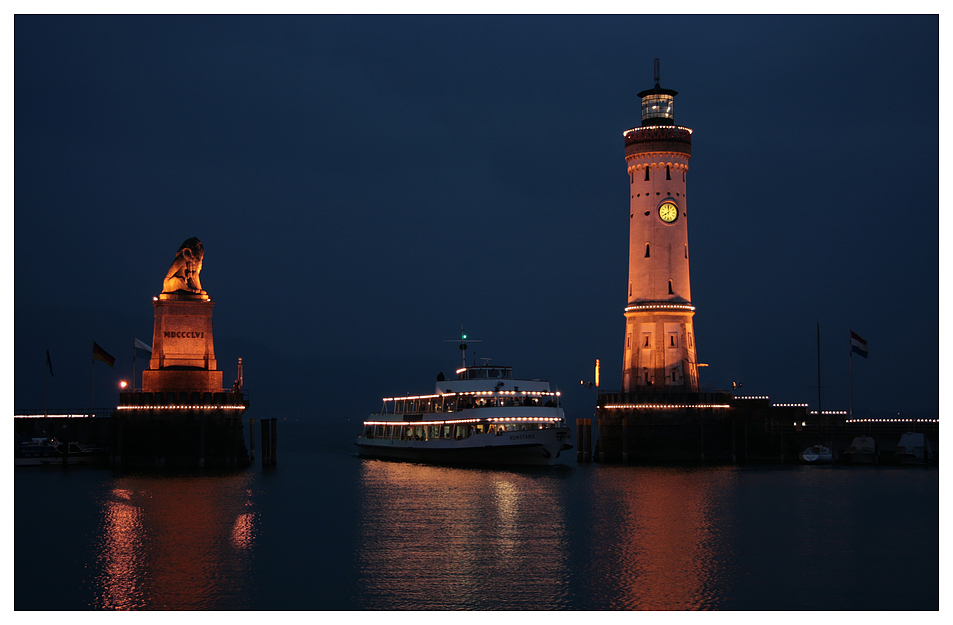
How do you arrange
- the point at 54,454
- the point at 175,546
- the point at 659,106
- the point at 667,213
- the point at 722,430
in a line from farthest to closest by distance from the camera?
the point at 659,106 < the point at 667,213 < the point at 54,454 < the point at 722,430 < the point at 175,546

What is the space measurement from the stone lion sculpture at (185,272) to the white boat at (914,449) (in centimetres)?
5427

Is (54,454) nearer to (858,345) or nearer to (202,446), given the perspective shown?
(202,446)

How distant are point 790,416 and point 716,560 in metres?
42.5

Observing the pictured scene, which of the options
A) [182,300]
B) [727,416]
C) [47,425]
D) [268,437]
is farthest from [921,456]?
[47,425]

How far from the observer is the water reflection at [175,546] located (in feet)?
107

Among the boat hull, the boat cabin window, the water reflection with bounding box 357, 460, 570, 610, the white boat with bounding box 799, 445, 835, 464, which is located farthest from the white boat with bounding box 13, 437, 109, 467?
the white boat with bounding box 799, 445, 835, 464

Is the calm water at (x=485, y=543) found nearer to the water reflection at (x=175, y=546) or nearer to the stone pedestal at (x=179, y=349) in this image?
the water reflection at (x=175, y=546)

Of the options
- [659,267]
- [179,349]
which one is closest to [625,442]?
[659,267]

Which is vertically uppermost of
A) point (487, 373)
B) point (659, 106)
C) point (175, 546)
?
point (659, 106)

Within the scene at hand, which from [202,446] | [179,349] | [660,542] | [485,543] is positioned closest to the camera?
[485,543]

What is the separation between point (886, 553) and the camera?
39.6m

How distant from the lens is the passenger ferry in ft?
239

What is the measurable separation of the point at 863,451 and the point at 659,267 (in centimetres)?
2086

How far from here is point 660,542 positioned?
42.3 meters
